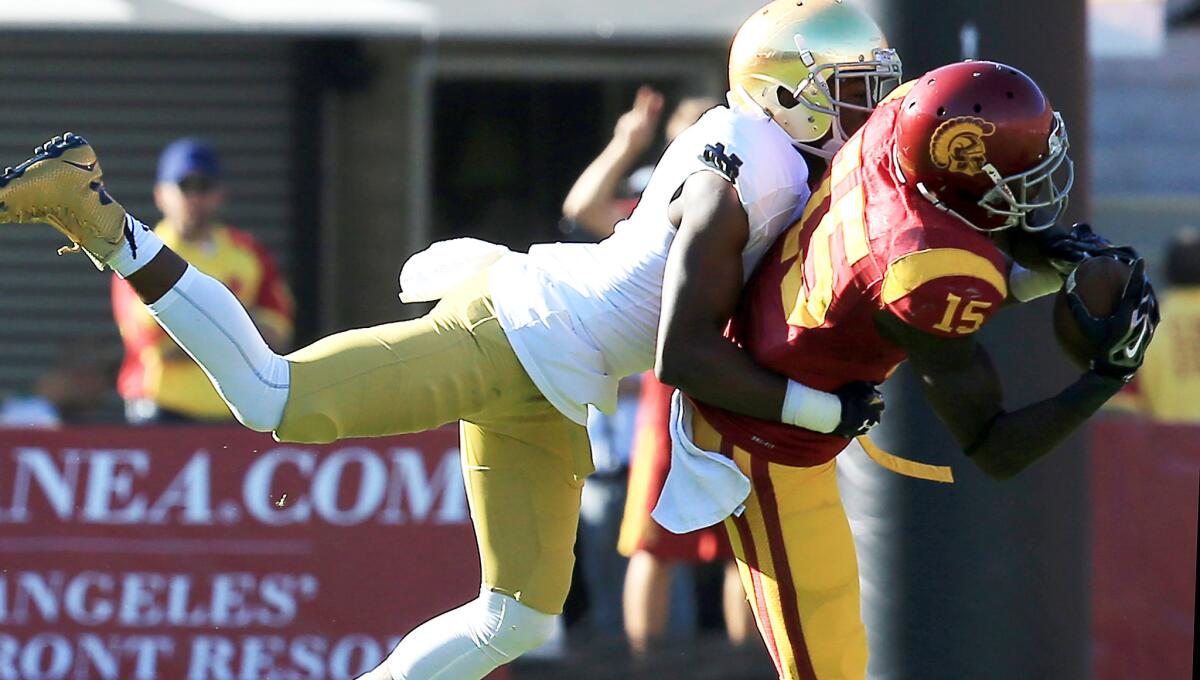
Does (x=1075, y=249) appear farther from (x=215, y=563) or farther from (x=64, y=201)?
(x=215, y=563)

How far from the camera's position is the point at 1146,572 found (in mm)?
5211

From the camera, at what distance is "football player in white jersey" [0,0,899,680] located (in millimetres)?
3252

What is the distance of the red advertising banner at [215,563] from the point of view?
523 centimetres

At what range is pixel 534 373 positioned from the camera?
3408mm

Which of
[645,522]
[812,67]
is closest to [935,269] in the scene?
[812,67]

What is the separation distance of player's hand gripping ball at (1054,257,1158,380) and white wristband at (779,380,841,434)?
1.40 ft

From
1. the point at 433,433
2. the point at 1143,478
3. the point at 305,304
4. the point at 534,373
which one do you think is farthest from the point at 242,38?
the point at 534,373

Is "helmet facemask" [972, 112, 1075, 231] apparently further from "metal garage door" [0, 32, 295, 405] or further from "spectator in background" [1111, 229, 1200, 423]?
"metal garage door" [0, 32, 295, 405]

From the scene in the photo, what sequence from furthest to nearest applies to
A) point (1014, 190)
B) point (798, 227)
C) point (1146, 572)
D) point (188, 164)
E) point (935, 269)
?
point (188, 164) → point (1146, 572) → point (798, 227) → point (1014, 190) → point (935, 269)

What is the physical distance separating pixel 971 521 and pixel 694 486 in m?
1.12

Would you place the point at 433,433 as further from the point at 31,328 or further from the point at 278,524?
the point at 31,328

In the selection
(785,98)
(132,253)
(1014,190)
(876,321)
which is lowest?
(876,321)

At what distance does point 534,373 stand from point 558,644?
219 cm

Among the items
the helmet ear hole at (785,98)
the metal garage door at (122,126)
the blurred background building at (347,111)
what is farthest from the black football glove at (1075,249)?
the metal garage door at (122,126)
